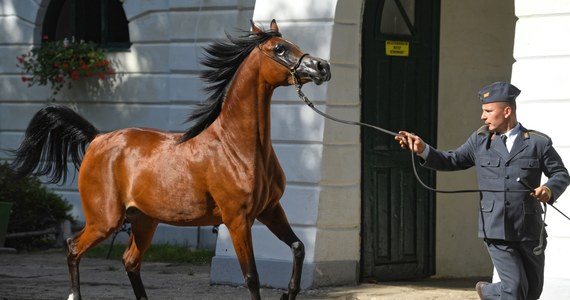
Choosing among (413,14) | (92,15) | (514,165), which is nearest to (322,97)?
(413,14)

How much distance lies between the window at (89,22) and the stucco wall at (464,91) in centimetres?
538

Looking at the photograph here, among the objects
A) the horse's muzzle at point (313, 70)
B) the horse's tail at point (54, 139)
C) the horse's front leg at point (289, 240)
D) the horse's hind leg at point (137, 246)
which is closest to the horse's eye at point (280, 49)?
the horse's muzzle at point (313, 70)

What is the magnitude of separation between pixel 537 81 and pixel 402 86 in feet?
7.64

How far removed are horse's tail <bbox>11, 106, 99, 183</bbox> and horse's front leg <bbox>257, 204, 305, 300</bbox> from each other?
1.89m

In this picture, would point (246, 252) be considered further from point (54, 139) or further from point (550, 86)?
point (550, 86)

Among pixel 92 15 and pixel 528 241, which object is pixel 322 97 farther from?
pixel 92 15

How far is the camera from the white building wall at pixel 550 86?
993 centimetres

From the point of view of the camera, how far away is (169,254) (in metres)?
14.5

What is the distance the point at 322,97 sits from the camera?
1130cm

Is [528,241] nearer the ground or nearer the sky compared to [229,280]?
nearer the sky

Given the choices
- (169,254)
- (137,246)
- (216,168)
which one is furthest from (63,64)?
(216,168)

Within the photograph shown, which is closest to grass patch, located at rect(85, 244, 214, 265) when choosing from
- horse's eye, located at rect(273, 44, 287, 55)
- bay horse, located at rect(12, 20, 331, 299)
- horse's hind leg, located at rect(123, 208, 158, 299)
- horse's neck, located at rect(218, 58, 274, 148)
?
horse's hind leg, located at rect(123, 208, 158, 299)

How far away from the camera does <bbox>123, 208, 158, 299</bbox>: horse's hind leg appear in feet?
33.1

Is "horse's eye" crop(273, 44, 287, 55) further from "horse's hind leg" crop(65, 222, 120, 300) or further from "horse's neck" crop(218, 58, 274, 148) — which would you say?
"horse's hind leg" crop(65, 222, 120, 300)
